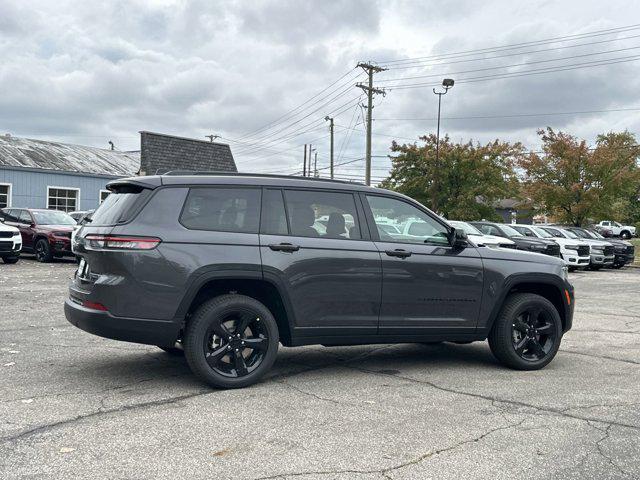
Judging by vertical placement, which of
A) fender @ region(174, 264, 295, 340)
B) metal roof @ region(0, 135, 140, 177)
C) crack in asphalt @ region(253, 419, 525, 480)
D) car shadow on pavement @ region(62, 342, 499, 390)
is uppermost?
metal roof @ region(0, 135, 140, 177)

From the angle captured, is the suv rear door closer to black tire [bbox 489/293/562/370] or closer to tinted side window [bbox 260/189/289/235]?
tinted side window [bbox 260/189/289/235]

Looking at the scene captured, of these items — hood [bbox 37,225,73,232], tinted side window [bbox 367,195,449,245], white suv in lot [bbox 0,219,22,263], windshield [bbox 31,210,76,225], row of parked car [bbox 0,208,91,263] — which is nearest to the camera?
tinted side window [bbox 367,195,449,245]

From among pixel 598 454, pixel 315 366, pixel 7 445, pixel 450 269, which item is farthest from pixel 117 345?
pixel 598 454

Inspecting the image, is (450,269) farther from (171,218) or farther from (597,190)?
(597,190)

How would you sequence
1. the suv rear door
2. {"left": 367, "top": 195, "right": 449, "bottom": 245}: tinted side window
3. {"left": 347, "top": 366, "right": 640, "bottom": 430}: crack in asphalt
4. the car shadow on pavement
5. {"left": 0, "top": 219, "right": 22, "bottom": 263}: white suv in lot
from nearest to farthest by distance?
{"left": 347, "top": 366, "right": 640, "bottom": 430}: crack in asphalt < the suv rear door < the car shadow on pavement < {"left": 367, "top": 195, "right": 449, "bottom": 245}: tinted side window < {"left": 0, "top": 219, "right": 22, "bottom": 263}: white suv in lot

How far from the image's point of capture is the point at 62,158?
33531mm

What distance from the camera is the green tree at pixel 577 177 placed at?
3216cm

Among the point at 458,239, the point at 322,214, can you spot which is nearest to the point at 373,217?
the point at 322,214

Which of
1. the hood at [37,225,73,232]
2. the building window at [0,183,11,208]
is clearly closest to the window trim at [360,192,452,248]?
the hood at [37,225,73,232]

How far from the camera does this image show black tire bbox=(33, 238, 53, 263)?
20172mm

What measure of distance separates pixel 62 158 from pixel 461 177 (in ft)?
79.8

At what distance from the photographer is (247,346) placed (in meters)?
5.58

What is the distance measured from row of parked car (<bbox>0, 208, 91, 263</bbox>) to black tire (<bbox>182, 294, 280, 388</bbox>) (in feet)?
49.3

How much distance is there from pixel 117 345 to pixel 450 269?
379 cm
